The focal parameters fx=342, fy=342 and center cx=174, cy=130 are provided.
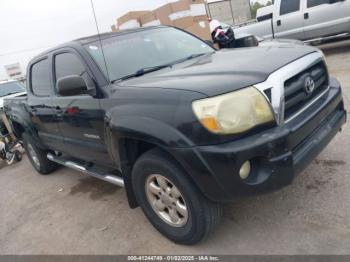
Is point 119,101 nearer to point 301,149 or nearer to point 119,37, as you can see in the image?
point 119,37

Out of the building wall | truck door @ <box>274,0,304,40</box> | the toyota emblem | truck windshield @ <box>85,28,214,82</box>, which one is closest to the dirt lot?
the toyota emblem

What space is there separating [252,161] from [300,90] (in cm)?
69

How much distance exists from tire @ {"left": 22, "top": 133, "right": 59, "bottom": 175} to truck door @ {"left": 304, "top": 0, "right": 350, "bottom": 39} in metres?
7.81

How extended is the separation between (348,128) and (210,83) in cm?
279

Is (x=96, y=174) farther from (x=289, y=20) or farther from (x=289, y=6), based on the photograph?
(x=289, y=6)

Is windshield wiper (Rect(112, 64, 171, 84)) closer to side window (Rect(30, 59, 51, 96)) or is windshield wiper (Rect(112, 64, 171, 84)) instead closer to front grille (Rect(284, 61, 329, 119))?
front grille (Rect(284, 61, 329, 119))

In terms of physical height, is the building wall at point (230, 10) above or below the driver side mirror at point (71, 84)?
above

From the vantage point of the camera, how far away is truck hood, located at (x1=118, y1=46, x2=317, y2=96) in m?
2.26

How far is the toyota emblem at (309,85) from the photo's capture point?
255 cm

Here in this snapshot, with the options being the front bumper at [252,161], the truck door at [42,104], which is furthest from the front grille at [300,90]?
the truck door at [42,104]

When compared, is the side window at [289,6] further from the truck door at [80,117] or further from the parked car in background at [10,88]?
the parked car in background at [10,88]

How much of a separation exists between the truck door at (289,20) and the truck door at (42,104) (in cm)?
783

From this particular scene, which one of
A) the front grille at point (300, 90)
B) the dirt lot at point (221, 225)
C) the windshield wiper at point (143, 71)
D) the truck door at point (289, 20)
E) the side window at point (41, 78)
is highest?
the truck door at point (289, 20)

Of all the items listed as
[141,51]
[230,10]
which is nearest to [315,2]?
[141,51]
